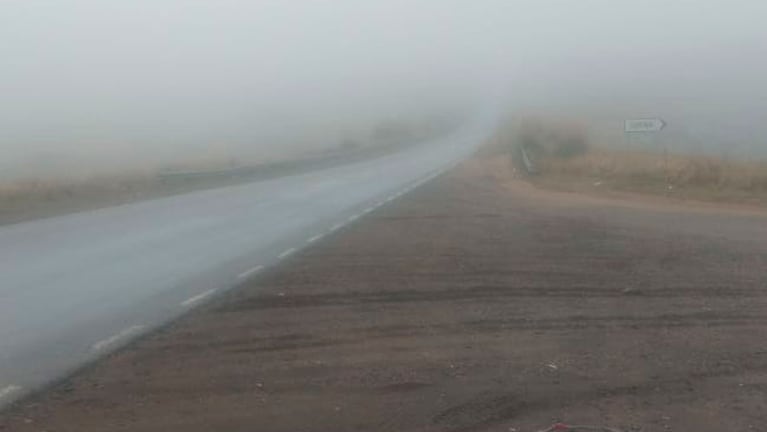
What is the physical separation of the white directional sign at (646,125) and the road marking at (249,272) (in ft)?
66.2

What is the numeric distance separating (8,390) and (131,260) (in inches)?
295

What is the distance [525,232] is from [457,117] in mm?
90783

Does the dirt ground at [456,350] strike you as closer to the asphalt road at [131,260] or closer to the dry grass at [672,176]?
the asphalt road at [131,260]

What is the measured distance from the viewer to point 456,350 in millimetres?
8734

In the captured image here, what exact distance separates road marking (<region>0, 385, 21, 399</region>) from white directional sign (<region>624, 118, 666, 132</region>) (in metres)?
26.5

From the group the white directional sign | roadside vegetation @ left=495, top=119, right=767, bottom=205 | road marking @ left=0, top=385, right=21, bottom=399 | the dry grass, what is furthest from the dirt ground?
the white directional sign

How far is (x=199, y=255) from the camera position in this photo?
15445mm

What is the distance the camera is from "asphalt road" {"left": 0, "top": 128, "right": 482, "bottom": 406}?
9.27 m

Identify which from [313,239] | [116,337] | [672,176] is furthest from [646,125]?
[116,337]

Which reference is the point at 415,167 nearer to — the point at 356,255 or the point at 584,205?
the point at 584,205

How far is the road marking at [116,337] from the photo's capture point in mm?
9039

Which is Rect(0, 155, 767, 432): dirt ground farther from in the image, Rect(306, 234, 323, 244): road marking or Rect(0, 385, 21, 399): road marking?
Rect(306, 234, 323, 244): road marking

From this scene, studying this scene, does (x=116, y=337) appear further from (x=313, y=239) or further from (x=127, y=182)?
(x=127, y=182)

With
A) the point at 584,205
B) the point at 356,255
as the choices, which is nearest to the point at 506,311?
the point at 356,255
